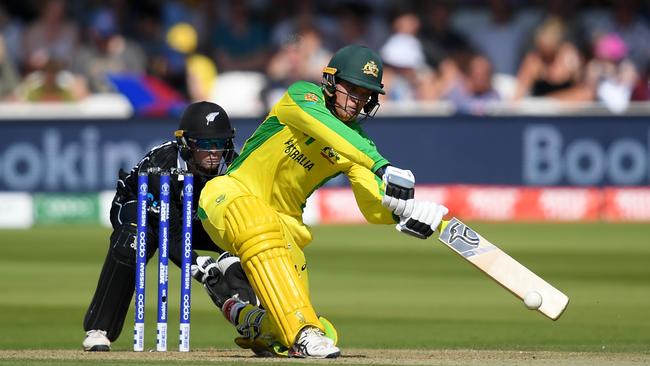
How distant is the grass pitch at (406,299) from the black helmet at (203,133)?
2.92 feet

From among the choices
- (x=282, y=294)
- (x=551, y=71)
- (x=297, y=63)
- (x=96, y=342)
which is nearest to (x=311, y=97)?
(x=282, y=294)

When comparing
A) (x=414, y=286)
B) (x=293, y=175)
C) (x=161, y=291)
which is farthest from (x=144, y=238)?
→ (x=414, y=286)

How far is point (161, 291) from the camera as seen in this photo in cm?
586

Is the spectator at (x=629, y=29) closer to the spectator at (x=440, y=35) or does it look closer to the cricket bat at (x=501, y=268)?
the spectator at (x=440, y=35)

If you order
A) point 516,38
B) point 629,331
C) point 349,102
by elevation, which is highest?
point 516,38

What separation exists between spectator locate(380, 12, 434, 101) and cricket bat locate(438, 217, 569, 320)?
9002 millimetres

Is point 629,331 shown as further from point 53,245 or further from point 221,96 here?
point 221,96

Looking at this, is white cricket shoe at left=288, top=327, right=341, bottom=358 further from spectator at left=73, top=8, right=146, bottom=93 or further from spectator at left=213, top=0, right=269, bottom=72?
spectator at left=213, top=0, right=269, bottom=72

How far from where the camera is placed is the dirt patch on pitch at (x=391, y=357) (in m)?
5.58

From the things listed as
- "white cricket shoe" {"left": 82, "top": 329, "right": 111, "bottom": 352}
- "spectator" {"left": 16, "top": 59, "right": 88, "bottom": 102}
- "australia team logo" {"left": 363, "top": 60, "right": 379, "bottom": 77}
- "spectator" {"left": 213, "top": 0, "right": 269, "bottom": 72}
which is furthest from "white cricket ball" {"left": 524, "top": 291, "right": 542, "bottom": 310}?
"spectator" {"left": 213, "top": 0, "right": 269, "bottom": 72}

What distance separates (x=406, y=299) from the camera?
9203 millimetres

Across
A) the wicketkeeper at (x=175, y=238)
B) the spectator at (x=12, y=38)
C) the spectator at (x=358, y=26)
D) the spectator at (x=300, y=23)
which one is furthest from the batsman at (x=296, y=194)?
the spectator at (x=12, y=38)

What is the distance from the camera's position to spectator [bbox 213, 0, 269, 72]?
15.2 m

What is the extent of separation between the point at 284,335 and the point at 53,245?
6964mm
